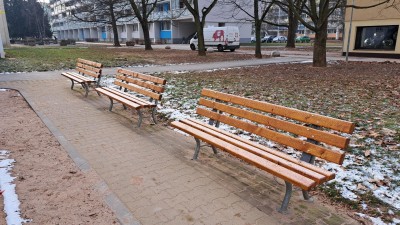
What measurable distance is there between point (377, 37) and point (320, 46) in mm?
9828

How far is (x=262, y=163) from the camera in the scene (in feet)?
10.1

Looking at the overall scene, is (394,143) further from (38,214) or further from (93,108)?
(93,108)

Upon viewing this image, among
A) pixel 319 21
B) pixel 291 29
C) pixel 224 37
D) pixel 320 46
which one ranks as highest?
pixel 291 29

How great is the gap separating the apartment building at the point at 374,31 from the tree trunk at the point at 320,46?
6375 mm

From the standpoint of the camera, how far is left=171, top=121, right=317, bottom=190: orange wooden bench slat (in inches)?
106

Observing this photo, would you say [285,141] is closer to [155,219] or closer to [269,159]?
[269,159]

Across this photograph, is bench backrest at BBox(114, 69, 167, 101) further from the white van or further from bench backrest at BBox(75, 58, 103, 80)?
the white van

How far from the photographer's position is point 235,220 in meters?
2.88

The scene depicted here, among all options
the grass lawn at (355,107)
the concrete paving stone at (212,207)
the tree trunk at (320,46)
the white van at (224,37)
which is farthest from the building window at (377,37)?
the concrete paving stone at (212,207)

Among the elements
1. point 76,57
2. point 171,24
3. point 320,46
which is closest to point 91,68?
point 320,46

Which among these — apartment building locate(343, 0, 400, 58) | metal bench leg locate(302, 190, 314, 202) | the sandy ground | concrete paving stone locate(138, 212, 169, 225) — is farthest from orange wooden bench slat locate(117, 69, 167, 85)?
apartment building locate(343, 0, 400, 58)

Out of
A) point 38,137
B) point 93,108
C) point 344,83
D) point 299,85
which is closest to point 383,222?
point 38,137

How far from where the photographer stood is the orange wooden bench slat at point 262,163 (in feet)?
8.80

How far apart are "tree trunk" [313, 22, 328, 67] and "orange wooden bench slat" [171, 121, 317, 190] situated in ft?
40.3
